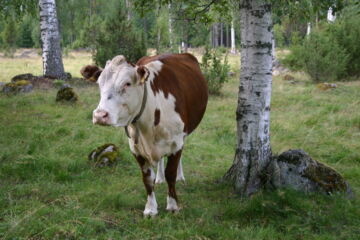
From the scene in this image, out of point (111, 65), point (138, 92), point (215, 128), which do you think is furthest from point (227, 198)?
point (215, 128)

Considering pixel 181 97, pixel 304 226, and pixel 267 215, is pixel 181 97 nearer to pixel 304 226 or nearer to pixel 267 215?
pixel 267 215

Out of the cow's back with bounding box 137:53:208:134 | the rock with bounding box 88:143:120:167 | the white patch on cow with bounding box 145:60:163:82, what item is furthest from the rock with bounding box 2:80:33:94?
the white patch on cow with bounding box 145:60:163:82

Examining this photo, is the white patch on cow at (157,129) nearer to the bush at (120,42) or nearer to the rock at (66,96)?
the rock at (66,96)

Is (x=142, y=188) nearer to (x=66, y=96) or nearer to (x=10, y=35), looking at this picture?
(x=66, y=96)

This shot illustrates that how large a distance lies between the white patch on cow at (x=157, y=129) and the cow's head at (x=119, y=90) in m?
0.29

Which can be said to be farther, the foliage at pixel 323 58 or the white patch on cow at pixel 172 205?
the foliage at pixel 323 58

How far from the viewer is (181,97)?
164 inches

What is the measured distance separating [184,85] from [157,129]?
35.2 inches

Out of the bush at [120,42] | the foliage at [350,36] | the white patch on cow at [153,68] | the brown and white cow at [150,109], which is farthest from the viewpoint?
the foliage at [350,36]

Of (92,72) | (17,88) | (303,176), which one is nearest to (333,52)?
(17,88)

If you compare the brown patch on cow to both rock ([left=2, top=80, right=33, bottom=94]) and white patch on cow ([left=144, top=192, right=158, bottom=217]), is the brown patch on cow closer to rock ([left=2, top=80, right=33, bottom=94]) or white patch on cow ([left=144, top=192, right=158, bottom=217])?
white patch on cow ([left=144, top=192, right=158, bottom=217])

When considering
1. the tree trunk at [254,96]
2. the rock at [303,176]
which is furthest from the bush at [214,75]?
the rock at [303,176]

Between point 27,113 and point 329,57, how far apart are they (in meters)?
11.1

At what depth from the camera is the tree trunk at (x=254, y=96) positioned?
4.18 m
